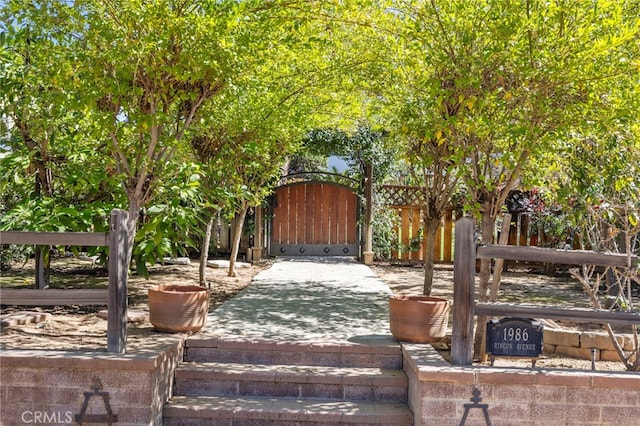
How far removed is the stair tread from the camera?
4312 millimetres

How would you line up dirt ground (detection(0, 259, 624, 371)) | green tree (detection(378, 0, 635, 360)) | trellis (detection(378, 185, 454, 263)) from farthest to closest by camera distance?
trellis (detection(378, 185, 454, 263)) → dirt ground (detection(0, 259, 624, 371)) → green tree (detection(378, 0, 635, 360))

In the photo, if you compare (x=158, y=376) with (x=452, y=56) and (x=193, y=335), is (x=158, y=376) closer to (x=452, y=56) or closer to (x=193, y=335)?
(x=193, y=335)

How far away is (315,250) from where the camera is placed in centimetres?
1280

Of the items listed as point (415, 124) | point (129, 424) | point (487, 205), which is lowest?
point (129, 424)

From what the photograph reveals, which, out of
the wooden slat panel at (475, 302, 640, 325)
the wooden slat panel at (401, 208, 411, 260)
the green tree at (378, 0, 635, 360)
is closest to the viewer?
the wooden slat panel at (475, 302, 640, 325)

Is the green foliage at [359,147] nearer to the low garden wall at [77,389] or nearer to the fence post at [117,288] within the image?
the fence post at [117,288]

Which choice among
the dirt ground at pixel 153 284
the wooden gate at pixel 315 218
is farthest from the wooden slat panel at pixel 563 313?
the wooden gate at pixel 315 218

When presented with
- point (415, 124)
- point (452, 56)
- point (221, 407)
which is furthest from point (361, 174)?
point (221, 407)

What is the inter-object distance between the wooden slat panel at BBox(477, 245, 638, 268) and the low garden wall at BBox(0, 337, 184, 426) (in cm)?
237

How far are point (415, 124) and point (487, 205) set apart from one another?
106cm

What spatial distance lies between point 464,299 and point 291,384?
1.38 m

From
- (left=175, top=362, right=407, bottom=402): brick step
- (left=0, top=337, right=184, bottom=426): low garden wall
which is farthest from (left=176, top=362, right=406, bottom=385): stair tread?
(left=0, top=337, right=184, bottom=426): low garden wall

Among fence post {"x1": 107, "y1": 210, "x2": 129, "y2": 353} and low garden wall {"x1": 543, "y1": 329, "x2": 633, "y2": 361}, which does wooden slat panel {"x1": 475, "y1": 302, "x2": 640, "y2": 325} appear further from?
fence post {"x1": 107, "y1": 210, "x2": 129, "y2": 353}

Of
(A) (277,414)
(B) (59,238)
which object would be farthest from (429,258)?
(B) (59,238)
